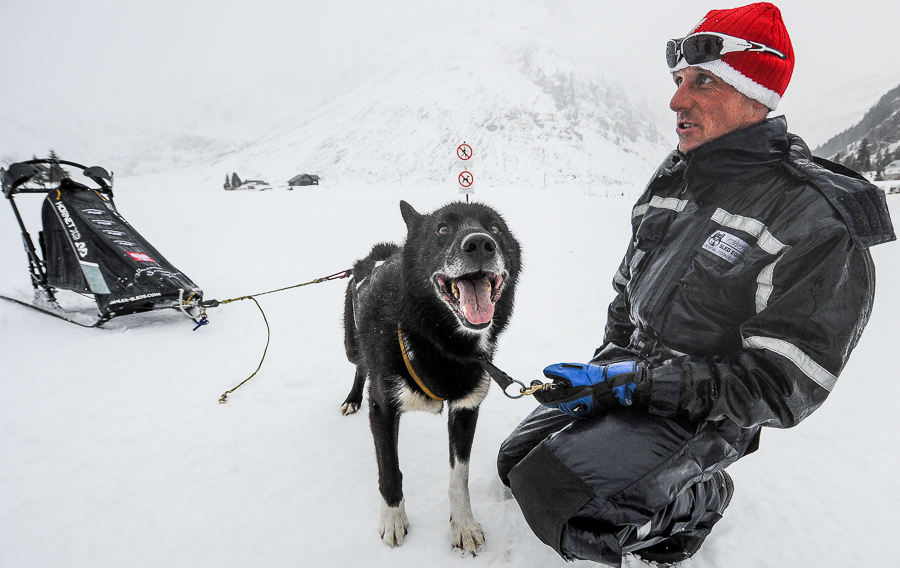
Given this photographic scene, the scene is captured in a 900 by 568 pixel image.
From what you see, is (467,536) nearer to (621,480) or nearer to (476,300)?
(621,480)

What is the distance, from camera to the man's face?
1722mm

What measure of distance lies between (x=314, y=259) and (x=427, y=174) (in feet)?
153

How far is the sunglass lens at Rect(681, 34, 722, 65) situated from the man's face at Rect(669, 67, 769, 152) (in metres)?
0.04

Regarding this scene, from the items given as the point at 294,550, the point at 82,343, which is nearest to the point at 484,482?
the point at 294,550

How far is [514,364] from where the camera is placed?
4105 mm

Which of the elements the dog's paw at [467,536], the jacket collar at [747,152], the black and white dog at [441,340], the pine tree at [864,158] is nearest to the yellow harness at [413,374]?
the black and white dog at [441,340]

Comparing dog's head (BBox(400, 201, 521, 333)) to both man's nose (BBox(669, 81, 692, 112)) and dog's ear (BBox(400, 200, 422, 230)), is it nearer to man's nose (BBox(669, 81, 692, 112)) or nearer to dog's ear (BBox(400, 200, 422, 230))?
dog's ear (BBox(400, 200, 422, 230))

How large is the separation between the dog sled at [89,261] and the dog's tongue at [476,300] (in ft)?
13.5

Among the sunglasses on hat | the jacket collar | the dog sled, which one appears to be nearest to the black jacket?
the jacket collar

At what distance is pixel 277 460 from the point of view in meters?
2.59

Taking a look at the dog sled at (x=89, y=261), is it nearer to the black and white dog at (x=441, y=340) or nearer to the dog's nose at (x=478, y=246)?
the black and white dog at (x=441, y=340)

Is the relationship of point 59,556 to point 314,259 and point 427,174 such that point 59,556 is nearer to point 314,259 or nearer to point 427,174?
point 314,259

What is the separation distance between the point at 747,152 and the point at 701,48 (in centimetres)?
59

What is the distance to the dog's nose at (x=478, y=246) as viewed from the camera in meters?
1.80
